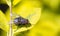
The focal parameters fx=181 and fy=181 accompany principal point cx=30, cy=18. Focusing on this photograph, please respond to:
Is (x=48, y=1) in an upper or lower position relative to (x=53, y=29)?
upper

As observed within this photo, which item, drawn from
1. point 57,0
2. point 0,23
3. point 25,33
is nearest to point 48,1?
point 57,0

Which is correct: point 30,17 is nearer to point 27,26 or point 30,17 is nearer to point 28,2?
point 27,26

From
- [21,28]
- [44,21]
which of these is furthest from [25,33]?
[21,28]

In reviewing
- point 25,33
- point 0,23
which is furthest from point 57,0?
point 0,23

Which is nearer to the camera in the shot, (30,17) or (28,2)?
(30,17)

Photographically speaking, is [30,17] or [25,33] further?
[25,33]

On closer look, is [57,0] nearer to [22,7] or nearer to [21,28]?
[22,7]

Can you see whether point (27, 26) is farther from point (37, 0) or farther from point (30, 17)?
point (37, 0)

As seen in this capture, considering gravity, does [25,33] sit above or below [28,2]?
below
